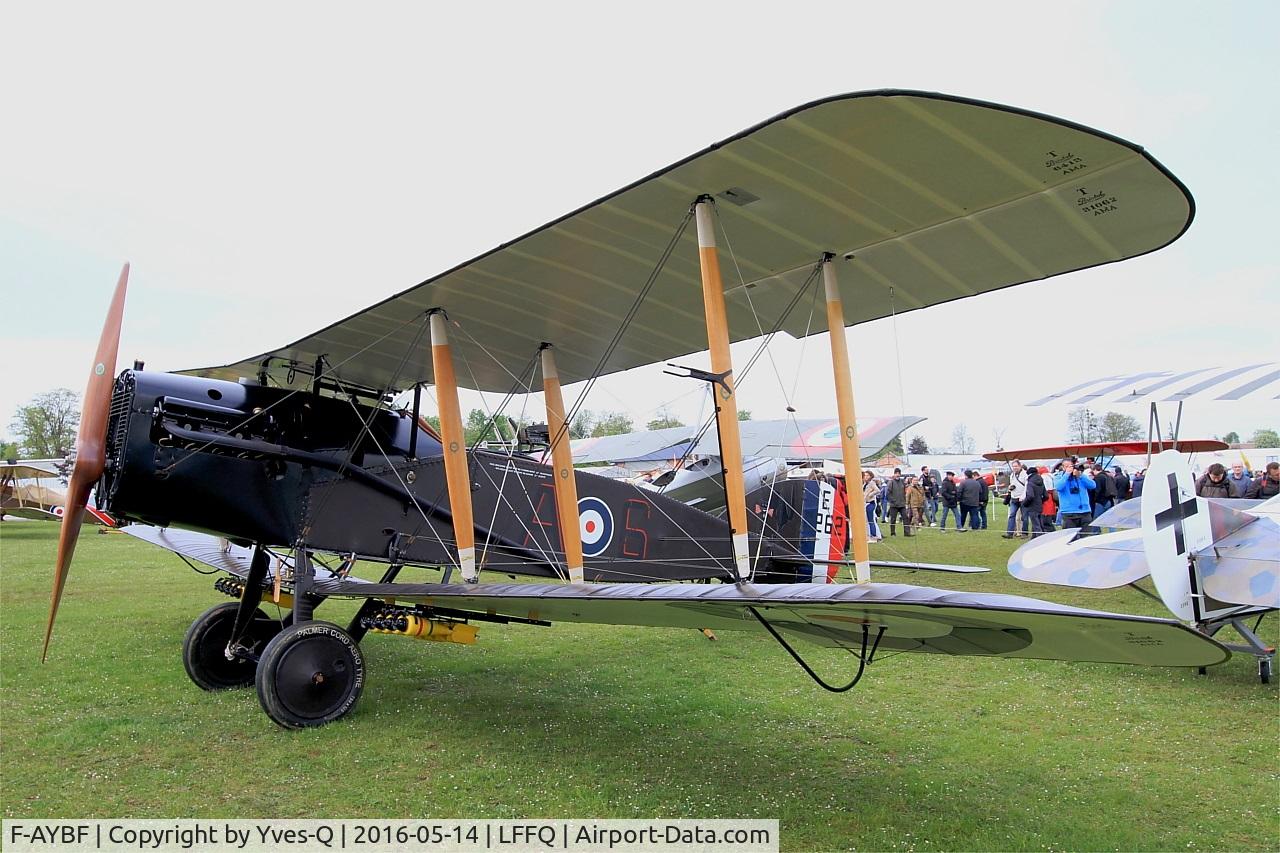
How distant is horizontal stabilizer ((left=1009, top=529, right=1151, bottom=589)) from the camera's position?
6656mm

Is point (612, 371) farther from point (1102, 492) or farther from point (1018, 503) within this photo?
point (1102, 492)

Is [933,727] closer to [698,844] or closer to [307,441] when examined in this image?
[698,844]

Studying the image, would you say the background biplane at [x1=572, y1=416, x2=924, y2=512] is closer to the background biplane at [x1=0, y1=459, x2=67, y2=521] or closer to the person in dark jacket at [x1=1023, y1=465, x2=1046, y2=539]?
the person in dark jacket at [x1=1023, y1=465, x2=1046, y2=539]

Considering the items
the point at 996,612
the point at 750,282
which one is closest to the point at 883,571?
the point at 750,282

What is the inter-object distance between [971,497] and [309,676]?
16464mm

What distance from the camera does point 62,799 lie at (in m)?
3.86

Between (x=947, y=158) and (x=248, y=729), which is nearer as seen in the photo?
(x=947, y=158)

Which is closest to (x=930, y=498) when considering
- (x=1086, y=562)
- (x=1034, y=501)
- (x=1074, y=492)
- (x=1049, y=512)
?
(x=1049, y=512)

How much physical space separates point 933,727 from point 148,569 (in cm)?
1351

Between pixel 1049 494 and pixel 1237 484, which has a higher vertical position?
pixel 1237 484

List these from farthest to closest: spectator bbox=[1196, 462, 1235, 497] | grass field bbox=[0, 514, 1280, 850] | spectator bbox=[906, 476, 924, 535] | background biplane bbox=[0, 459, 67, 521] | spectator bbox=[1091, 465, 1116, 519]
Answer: background biplane bbox=[0, 459, 67, 521]
spectator bbox=[906, 476, 924, 535]
spectator bbox=[1091, 465, 1116, 519]
spectator bbox=[1196, 462, 1235, 497]
grass field bbox=[0, 514, 1280, 850]

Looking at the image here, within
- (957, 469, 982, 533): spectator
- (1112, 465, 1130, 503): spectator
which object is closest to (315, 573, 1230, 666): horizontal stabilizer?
(957, 469, 982, 533): spectator

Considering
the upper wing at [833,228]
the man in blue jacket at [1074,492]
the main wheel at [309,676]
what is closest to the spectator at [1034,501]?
the man in blue jacket at [1074,492]

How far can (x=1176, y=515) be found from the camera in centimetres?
599
